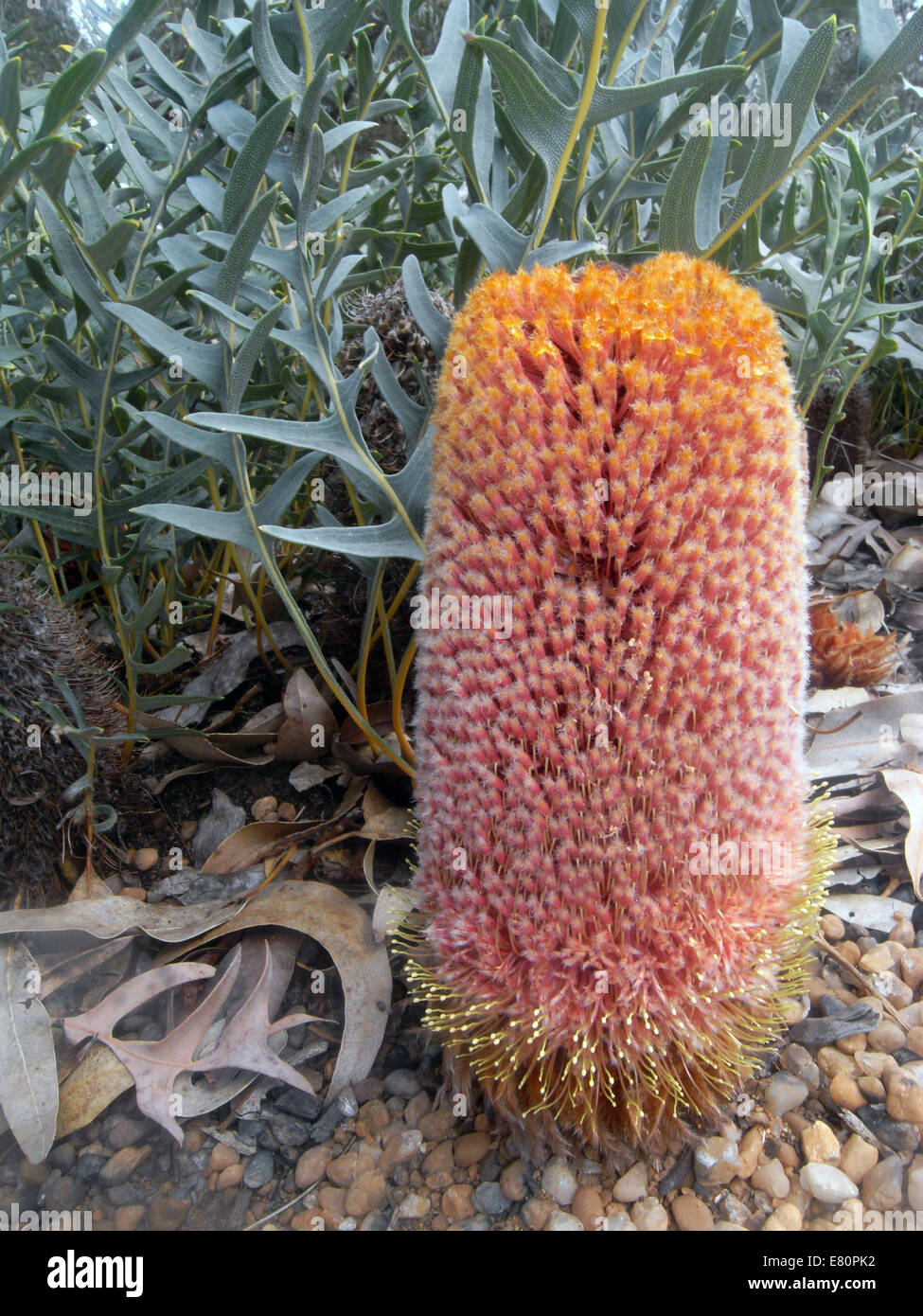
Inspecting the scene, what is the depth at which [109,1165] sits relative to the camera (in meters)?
1.15

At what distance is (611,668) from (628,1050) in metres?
0.45

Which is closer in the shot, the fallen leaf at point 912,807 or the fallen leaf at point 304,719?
the fallen leaf at point 912,807

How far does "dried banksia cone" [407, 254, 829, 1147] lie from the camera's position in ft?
2.97

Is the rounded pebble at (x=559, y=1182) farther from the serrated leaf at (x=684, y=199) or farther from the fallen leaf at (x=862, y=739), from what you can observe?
the serrated leaf at (x=684, y=199)

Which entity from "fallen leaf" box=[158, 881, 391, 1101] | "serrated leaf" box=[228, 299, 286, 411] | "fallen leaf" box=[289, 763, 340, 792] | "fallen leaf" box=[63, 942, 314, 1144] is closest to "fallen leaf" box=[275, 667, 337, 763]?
"fallen leaf" box=[289, 763, 340, 792]

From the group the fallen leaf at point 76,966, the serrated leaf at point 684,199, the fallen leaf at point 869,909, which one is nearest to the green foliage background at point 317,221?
the serrated leaf at point 684,199

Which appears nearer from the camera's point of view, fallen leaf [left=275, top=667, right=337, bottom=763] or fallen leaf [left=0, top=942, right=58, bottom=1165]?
fallen leaf [left=0, top=942, right=58, bottom=1165]

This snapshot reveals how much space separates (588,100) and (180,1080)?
4.75ft

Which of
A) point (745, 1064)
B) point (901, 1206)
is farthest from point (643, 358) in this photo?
point (901, 1206)

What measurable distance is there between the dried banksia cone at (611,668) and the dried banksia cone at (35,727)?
0.76 m

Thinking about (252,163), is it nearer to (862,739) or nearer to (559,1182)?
(559,1182)

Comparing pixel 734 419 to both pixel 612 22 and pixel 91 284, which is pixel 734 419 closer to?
pixel 612 22

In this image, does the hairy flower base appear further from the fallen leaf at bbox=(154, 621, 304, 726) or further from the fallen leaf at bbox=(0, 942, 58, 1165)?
the fallen leaf at bbox=(154, 621, 304, 726)

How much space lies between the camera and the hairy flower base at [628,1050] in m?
0.97
